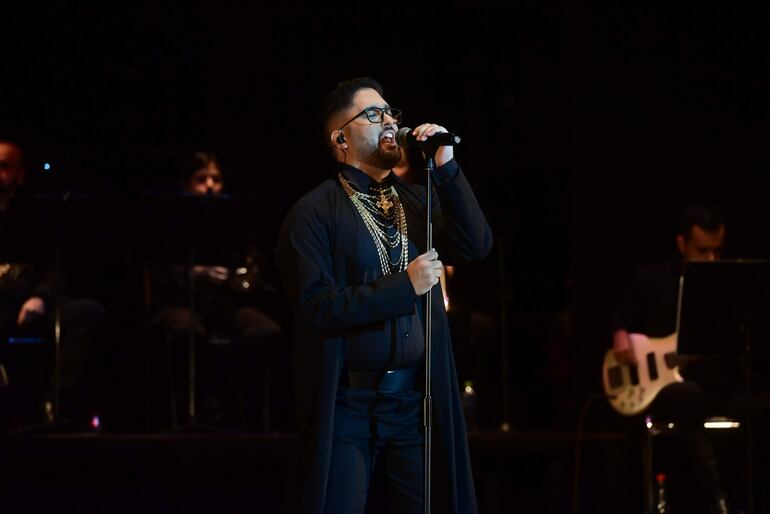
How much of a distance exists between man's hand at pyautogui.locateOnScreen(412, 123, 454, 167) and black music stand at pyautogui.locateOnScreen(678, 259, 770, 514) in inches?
95.0

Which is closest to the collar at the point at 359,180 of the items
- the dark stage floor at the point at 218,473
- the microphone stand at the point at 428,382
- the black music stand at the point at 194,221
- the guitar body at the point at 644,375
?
the microphone stand at the point at 428,382

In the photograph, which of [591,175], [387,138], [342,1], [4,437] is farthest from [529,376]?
[387,138]

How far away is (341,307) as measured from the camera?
10.1 ft

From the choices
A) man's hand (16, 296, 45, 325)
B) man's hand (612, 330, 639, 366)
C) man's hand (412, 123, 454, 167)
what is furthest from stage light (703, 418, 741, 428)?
man's hand (16, 296, 45, 325)

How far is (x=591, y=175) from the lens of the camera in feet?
24.3

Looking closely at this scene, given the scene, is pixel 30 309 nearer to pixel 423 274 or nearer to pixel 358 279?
pixel 358 279

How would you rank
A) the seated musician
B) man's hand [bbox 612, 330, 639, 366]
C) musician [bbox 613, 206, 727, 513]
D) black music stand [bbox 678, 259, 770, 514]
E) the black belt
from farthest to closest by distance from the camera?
the seated musician → man's hand [bbox 612, 330, 639, 366] → musician [bbox 613, 206, 727, 513] → black music stand [bbox 678, 259, 770, 514] → the black belt

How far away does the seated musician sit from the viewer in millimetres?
6863

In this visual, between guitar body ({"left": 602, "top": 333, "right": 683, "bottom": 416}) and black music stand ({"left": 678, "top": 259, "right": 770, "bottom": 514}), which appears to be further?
guitar body ({"left": 602, "top": 333, "right": 683, "bottom": 416})

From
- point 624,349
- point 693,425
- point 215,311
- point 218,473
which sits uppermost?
point 215,311

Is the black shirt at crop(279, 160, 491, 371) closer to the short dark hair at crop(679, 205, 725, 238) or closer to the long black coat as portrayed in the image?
the long black coat

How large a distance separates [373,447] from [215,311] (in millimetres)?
3879

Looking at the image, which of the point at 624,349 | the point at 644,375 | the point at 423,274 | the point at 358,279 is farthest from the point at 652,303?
the point at 423,274

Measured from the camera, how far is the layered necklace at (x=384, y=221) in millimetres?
3312
